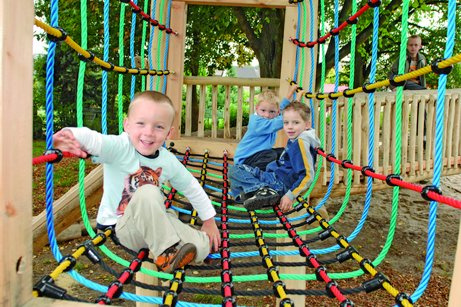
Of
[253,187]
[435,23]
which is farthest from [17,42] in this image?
[435,23]

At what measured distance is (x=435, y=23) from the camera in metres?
8.62

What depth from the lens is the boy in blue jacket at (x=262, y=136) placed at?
101 inches

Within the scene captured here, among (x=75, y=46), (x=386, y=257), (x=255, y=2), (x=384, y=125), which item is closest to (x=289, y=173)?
(x=75, y=46)

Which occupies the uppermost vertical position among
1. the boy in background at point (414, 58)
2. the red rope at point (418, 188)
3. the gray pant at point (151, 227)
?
the boy in background at point (414, 58)

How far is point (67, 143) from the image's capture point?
3.87 feet

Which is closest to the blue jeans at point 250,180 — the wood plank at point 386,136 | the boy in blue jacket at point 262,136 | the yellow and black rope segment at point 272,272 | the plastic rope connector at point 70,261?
the boy in blue jacket at point 262,136

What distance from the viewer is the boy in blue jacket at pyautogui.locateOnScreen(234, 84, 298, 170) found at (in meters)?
2.56

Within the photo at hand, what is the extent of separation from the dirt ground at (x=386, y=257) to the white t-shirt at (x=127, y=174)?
2.45m

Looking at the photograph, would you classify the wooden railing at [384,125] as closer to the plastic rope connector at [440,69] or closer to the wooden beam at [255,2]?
the wooden beam at [255,2]

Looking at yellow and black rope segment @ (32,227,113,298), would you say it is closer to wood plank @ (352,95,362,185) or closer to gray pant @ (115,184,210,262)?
gray pant @ (115,184,210,262)

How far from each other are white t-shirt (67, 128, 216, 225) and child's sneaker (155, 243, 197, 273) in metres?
0.23

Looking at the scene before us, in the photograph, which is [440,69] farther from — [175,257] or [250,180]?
[250,180]

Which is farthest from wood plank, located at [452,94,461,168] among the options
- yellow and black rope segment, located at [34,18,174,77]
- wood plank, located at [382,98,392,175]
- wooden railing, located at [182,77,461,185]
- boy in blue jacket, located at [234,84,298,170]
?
yellow and black rope segment, located at [34,18,174,77]

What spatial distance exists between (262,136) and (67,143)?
1.55 m
